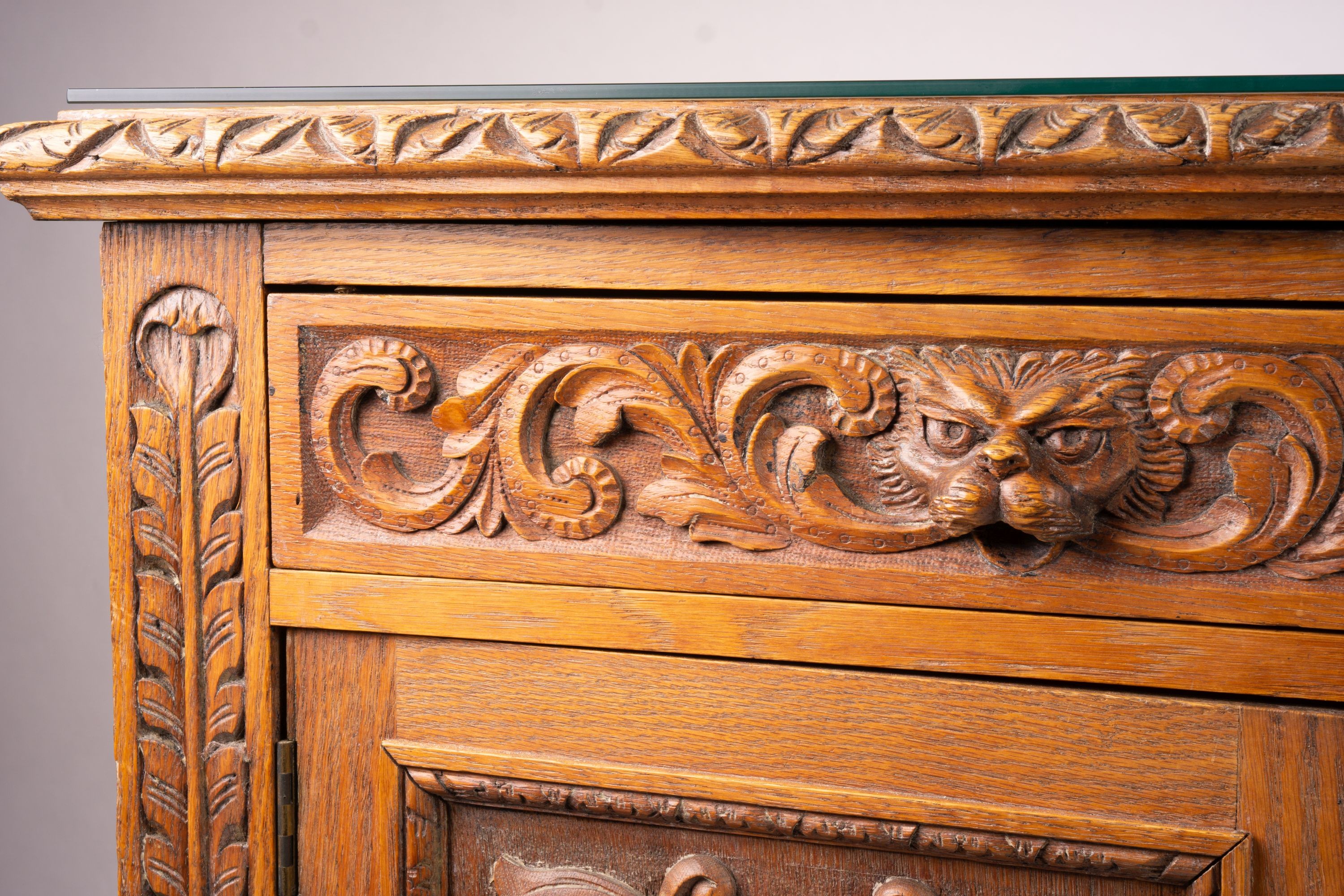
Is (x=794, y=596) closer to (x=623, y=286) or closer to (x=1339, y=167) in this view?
(x=623, y=286)

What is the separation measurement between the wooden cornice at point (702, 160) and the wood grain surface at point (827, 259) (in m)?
0.02

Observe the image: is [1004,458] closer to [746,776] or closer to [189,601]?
[746,776]

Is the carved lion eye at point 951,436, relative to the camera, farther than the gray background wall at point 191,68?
No

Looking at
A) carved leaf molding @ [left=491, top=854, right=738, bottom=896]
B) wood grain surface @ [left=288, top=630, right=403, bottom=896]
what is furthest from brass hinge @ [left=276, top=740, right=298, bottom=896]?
carved leaf molding @ [left=491, top=854, right=738, bottom=896]

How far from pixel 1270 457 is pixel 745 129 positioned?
260 millimetres

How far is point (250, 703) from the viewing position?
0.52m

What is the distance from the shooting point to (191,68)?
1.17m

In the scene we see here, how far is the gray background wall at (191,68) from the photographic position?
0.99 metres

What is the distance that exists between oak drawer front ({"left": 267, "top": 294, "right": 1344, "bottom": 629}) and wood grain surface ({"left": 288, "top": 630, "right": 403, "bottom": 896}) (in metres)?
0.05

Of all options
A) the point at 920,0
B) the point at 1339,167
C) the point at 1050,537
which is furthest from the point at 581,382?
the point at 920,0

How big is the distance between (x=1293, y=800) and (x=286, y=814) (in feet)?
1.55

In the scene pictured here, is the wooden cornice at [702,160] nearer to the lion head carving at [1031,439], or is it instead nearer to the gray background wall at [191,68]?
the lion head carving at [1031,439]

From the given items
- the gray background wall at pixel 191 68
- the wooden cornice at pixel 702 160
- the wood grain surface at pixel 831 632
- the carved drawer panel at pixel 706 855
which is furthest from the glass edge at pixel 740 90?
the gray background wall at pixel 191 68

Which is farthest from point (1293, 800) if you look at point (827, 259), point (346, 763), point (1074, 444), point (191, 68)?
point (191, 68)
